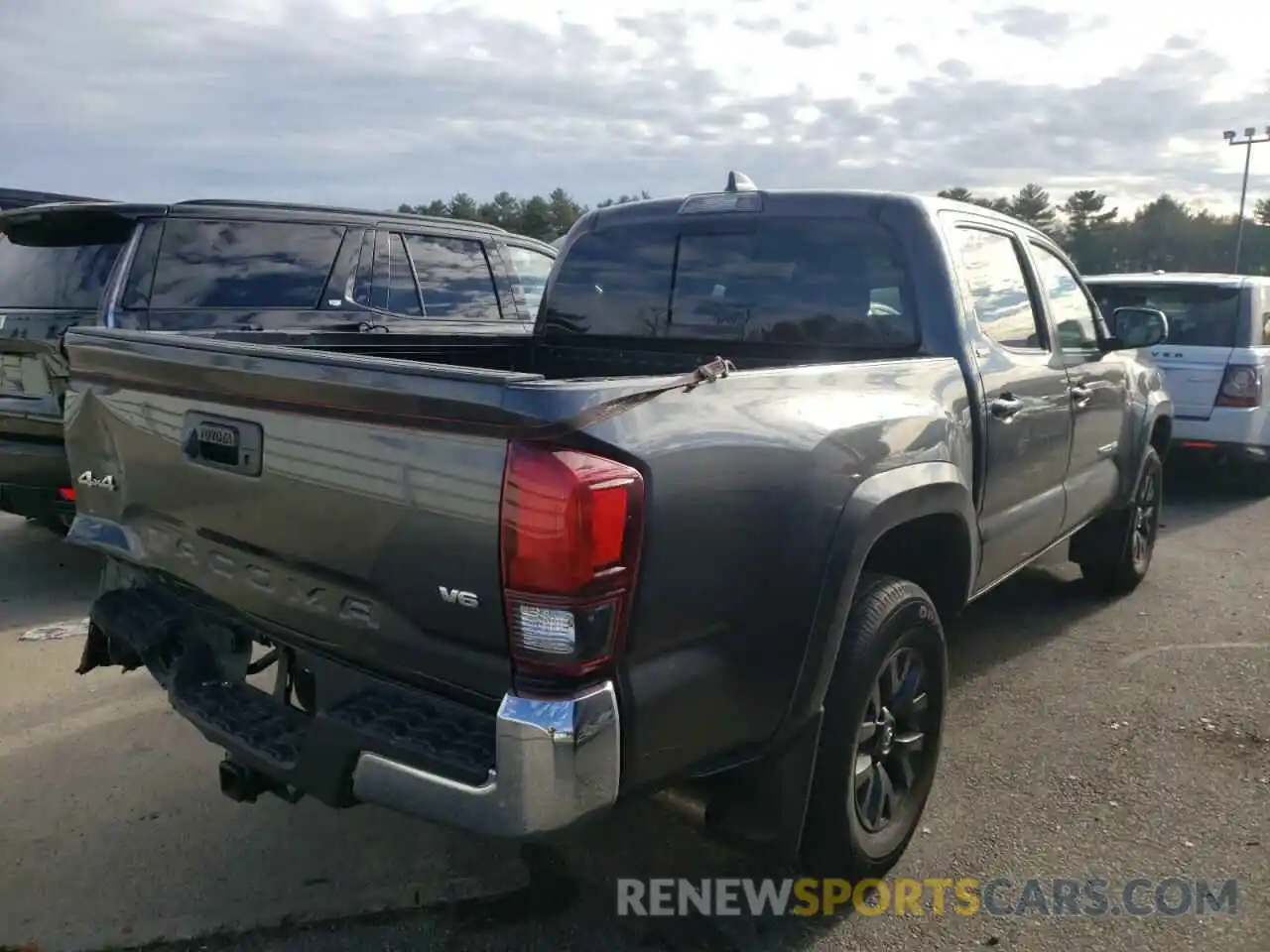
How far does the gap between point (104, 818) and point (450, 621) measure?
6.42ft

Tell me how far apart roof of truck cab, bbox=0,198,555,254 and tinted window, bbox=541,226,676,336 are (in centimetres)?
250

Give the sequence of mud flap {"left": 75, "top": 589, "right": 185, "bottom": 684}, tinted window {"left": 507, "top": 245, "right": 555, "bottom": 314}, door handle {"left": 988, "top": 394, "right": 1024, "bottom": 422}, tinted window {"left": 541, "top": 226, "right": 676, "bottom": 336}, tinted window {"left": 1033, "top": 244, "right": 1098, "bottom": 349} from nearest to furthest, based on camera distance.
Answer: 1. mud flap {"left": 75, "top": 589, "right": 185, "bottom": 684}
2. door handle {"left": 988, "top": 394, "right": 1024, "bottom": 422}
3. tinted window {"left": 541, "top": 226, "right": 676, "bottom": 336}
4. tinted window {"left": 1033, "top": 244, "right": 1098, "bottom": 349}
5. tinted window {"left": 507, "top": 245, "right": 555, "bottom": 314}

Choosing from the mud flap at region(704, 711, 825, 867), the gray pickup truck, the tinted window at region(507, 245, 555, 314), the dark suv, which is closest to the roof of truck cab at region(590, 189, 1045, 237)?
the gray pickup truck

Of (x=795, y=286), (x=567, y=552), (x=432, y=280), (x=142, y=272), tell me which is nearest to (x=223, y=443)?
(x=567, y=552)

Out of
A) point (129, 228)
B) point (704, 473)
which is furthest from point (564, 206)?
point (704, 473)

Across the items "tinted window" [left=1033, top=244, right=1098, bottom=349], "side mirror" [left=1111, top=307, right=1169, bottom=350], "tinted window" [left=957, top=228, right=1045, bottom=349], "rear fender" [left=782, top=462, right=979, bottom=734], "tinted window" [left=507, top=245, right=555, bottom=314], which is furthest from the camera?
"tinted window" [left=507, top=245, right=555, bottom=314]

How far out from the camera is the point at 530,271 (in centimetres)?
789

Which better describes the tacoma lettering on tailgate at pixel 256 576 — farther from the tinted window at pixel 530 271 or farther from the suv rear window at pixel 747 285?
the tinted window at pixel 530 271

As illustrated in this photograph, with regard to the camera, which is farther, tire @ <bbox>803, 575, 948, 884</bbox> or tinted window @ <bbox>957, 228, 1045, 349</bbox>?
tinted window @ <bbox>957, 228, 1045, 349</bbox>

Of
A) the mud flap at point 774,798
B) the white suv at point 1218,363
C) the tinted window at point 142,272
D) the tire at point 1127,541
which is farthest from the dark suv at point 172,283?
the white suv at point 1218,363

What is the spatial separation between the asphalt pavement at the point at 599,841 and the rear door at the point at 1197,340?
3.71 m

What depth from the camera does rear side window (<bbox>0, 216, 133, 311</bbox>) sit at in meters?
5.44

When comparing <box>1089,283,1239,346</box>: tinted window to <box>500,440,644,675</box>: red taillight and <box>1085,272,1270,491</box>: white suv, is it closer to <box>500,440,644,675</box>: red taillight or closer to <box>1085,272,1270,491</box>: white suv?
<box>1085,272,1270,491</box>: white suv

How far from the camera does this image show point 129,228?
548 centimetres
